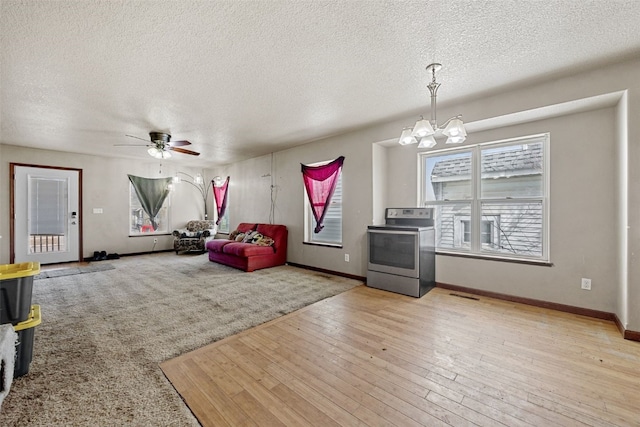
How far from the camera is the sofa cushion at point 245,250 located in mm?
4879

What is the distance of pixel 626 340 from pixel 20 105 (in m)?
6.82

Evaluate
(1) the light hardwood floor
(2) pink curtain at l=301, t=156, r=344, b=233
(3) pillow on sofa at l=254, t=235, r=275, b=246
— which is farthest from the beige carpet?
(2) pink curtain at l=301, t=156, r=344, b=233

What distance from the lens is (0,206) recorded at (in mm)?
5094

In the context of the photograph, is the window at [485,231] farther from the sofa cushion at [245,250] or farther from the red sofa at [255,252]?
the sofa cushion at [245,250]

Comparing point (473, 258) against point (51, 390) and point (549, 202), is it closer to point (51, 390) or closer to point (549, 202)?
point (549, 202)

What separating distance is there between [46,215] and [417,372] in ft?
24.2

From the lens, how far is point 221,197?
7.44 m

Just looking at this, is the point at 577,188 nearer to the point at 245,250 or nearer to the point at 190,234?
the point at 245,250

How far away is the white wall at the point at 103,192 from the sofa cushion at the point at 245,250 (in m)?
3.20

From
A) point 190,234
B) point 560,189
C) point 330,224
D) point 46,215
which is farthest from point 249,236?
point 560,189

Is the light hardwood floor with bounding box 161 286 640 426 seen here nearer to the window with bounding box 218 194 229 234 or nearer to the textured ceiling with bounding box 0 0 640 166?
the textured ceiling with bounding box 0 0 640 166

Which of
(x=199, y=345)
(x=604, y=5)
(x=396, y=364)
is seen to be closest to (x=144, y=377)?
(x=199, y=345)

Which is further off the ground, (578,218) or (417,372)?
(578,218)

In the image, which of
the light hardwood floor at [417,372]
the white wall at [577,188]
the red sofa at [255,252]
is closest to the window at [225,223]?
the red sofa at [255,252]
